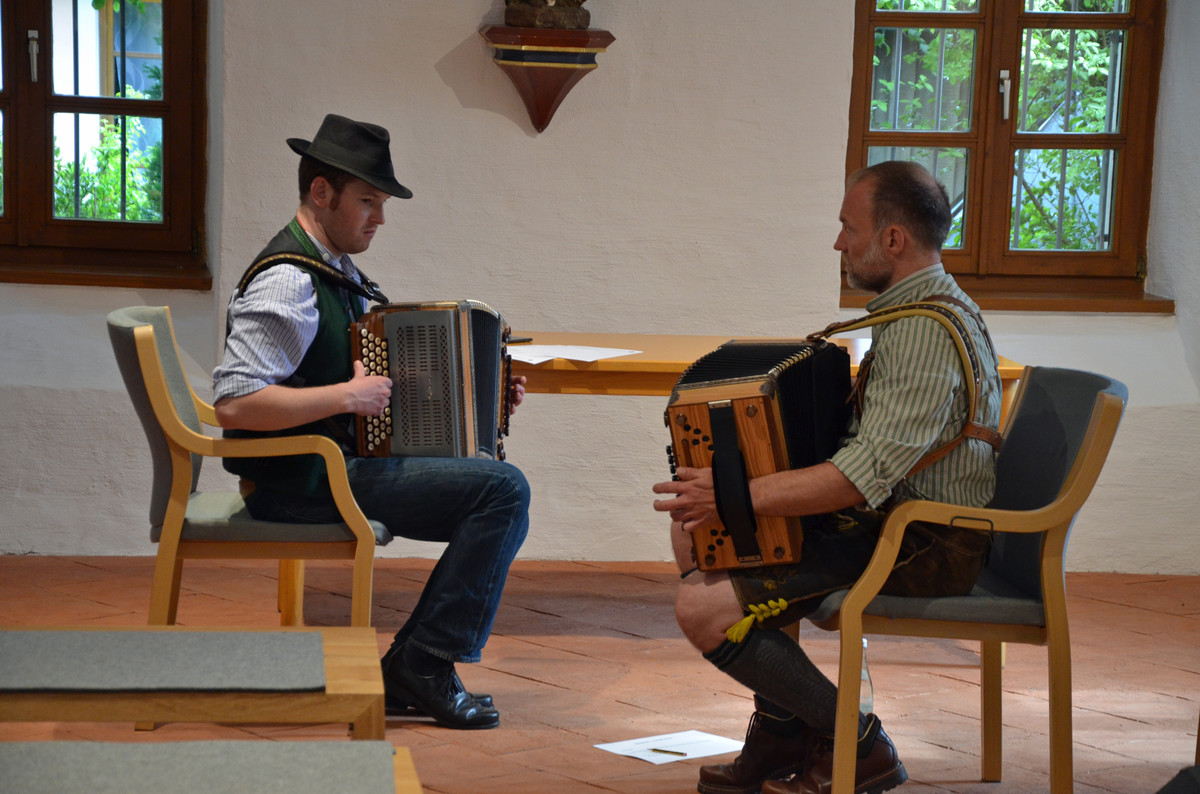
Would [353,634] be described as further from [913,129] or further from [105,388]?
[913,129]

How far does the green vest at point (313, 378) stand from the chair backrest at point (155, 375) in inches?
5.3

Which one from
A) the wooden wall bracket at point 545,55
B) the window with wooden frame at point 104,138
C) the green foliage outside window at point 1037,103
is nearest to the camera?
the wooden wall bracket at point 545,55

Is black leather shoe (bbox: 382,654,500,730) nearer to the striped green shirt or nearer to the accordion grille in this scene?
the accordion grille

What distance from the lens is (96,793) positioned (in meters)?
1.36

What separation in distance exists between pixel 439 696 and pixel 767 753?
76cm

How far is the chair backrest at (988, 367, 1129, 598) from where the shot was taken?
8.03 ft

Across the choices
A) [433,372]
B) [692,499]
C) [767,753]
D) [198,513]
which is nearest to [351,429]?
[433,372]

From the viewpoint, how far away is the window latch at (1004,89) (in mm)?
4938

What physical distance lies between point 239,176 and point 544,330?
111 cm

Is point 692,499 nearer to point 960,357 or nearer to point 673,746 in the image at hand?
point 960,357

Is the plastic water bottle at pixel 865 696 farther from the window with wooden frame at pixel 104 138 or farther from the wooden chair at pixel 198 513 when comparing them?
the window with wooden frame at pixel 104 138

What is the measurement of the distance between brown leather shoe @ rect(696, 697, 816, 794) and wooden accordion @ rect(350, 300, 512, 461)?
2.83 feet

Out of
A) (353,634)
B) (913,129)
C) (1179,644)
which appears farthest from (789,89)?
(353,634)

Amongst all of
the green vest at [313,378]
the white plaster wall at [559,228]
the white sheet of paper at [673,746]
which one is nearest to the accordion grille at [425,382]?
the green vest at [313,378]
